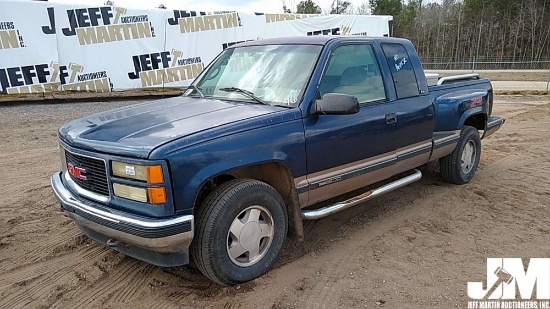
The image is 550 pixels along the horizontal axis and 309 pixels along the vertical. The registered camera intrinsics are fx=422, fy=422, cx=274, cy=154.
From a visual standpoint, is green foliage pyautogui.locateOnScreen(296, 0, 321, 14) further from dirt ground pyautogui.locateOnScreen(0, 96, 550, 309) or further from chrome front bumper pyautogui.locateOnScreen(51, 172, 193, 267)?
chrome front bumper pyautogui.locateOnScreen(51, 172, 193, 267)

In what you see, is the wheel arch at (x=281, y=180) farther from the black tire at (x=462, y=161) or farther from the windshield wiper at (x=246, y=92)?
the black tire at (x=462, y=161)

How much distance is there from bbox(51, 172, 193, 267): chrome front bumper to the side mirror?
138 cm

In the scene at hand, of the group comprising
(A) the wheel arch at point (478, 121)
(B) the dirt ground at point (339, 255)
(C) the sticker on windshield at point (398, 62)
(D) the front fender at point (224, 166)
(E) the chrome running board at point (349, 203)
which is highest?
(C) the sticker on windshield at point (398, 62)

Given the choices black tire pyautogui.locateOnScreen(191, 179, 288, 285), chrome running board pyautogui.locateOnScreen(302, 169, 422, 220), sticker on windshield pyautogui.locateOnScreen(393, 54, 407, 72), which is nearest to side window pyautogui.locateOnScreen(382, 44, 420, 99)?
sticker on windshield pyautogui.locateOnScreen(393, 54, 407, 72)

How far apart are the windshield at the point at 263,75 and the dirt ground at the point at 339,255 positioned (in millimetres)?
1399

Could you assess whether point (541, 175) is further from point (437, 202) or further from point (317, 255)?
point (317, 255)

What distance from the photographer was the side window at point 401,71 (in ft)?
14.3

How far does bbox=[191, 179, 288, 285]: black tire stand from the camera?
2.96 m

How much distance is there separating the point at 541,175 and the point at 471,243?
2793 mm

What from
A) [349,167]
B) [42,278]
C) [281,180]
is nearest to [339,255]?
[349,167]

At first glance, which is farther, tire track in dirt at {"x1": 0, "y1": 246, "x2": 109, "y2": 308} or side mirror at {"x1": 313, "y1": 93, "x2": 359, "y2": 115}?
side mirror at {"x1": 313, "y1": 93, "x2": 359, "y2": 115}

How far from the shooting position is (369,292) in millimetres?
3145

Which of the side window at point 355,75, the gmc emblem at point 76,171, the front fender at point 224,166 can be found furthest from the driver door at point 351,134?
the gmc emblem at point 76,171

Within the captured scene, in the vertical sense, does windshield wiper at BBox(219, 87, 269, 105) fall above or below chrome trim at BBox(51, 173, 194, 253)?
above
